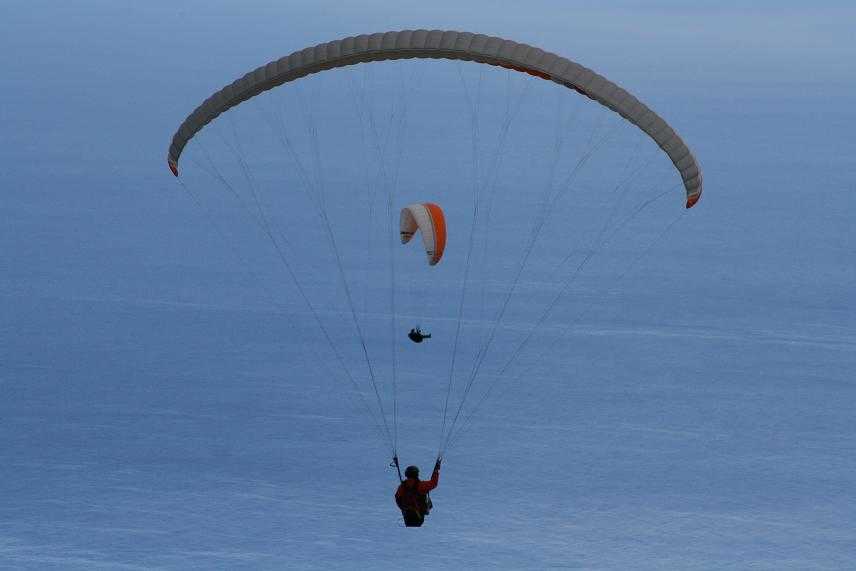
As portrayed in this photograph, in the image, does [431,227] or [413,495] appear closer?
[413,495]

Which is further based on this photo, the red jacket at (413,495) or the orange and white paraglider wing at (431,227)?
the orange and white paraglider wing at (431,227)

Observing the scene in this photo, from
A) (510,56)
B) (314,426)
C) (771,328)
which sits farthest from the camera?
(771,328)

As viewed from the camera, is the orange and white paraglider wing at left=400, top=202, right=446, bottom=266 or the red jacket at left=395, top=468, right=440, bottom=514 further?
the orange and white paraglider wing at left=400, top=202, right=446, bottom=266

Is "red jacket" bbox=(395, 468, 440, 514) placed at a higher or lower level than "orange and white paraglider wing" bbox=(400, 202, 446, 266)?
lower

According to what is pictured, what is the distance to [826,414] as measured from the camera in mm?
125000

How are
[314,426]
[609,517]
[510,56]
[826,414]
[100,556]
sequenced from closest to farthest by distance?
1. [510,56]
2. [100,556]
3. [609,517]
4. [314,426]
5. [826,414]

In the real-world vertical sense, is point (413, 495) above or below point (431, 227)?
below

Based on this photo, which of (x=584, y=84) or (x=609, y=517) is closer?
(x=584, y=84)

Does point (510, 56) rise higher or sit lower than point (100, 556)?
lower

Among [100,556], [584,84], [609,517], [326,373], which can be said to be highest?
[326,373]

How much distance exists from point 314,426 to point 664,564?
30258 mm

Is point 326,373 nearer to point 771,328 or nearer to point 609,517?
point 609,517

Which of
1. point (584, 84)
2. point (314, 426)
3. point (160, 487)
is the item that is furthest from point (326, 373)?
point (584, 84)

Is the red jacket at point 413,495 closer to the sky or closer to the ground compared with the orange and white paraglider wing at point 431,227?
closer to the ground
